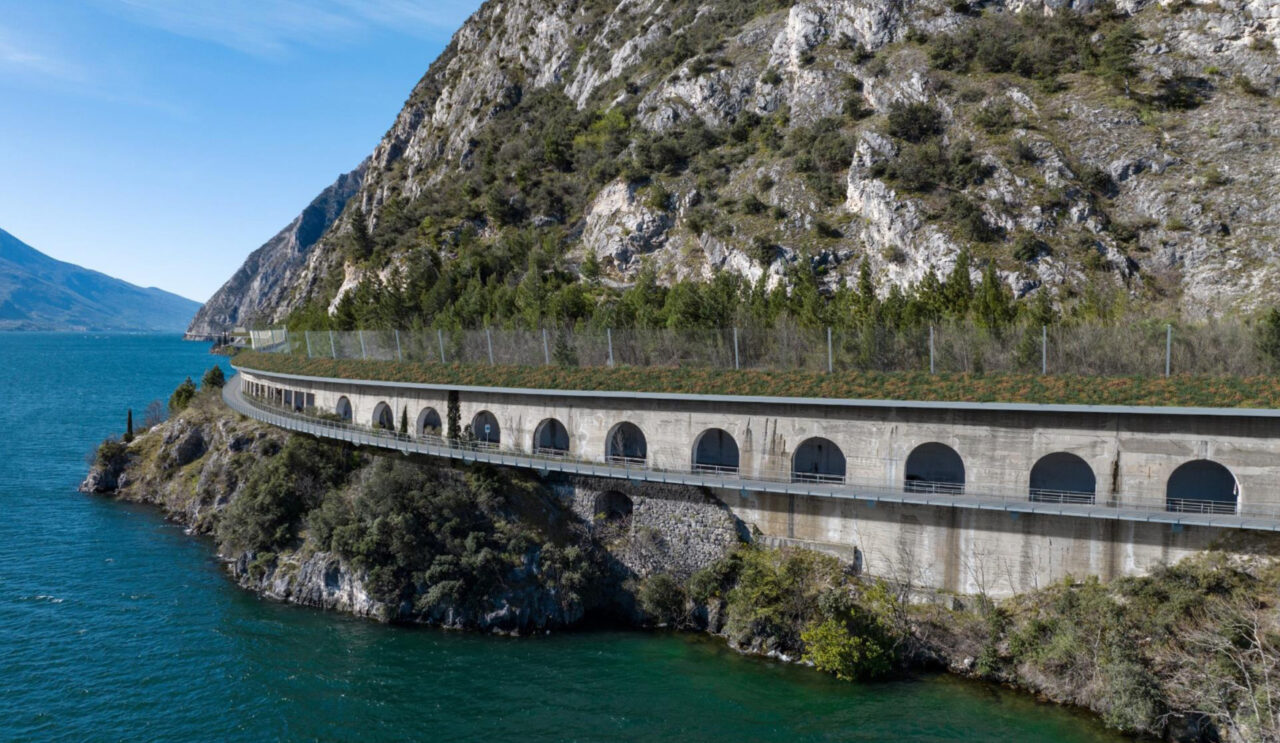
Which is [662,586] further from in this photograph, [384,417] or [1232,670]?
[384,417]

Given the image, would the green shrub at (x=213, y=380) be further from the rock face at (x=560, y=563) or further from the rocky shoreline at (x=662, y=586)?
the rock face at (x=560, y=563)

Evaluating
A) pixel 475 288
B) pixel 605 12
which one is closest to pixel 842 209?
pixel 475 288

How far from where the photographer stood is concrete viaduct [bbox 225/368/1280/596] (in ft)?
86.5

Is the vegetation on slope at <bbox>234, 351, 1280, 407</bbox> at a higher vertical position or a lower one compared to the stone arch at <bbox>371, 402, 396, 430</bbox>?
higher

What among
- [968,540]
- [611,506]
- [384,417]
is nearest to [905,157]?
[968,540]

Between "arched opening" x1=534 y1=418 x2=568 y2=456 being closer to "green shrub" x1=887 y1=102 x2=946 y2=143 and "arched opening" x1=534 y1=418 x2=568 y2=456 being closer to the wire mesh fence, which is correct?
the wire mesh fence

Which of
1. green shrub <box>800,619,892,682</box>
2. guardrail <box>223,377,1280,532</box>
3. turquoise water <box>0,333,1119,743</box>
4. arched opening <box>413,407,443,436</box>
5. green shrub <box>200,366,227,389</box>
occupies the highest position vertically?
green shrub <box>200,366,227,389</box>

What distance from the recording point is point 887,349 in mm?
39594

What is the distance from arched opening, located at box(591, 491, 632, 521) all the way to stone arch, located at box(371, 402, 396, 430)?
16.5 meters

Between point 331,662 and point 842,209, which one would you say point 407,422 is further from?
point 842,209

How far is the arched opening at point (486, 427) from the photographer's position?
41347 millimetres

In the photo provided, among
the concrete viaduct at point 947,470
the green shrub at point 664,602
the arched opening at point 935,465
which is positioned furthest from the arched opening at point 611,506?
the arched opening at point 935,465

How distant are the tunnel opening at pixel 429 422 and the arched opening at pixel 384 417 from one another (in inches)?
78.4

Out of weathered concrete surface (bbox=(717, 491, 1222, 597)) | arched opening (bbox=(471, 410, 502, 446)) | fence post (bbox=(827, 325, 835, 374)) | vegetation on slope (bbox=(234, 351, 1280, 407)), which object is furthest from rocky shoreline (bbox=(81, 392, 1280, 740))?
fence post (bbox=(827, 325, 835, 374))
